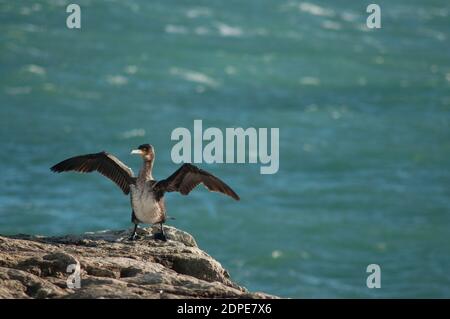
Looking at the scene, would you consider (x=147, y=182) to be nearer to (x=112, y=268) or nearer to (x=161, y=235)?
(x=161, y=235)

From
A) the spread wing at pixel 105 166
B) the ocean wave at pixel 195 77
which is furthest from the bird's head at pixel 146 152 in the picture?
the ocean wave at pixel 195 77

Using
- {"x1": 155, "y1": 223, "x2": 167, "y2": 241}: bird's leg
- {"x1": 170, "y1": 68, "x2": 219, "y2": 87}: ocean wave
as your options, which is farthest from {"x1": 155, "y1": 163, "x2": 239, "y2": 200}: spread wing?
{"x1": 170, "y1": 68, "x2": 219, "y2": 87}: ocean wave

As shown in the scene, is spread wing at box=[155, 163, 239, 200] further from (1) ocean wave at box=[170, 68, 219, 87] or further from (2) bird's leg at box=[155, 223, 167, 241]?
(1) ocean wave at box=[170, 68, 219, 87]

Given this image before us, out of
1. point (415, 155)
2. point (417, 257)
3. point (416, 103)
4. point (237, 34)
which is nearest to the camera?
point (417, 257)

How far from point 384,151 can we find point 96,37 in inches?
598

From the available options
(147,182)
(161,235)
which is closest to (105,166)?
(147,182)

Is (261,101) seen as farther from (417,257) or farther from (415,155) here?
(417,257)

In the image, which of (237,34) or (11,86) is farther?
Answer: (237,34)

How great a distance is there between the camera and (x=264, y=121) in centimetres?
4222

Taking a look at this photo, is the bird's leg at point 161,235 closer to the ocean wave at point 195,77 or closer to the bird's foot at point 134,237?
the bird's foot at point 134,237

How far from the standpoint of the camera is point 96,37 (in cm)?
5075

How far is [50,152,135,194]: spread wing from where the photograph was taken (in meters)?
15.5

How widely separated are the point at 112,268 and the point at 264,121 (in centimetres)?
2965
